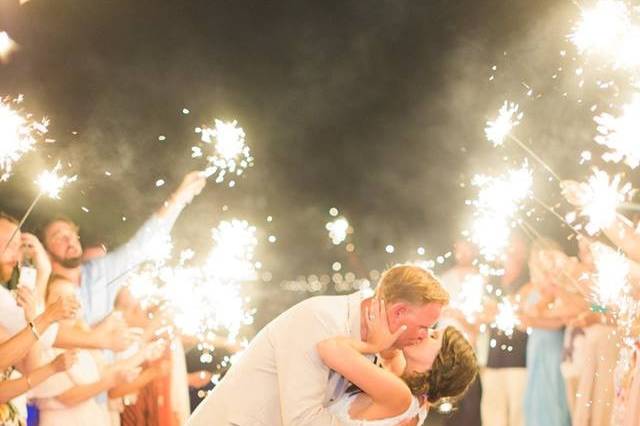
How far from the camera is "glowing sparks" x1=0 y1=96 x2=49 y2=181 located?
5742 mm

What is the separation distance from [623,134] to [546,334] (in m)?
1.67

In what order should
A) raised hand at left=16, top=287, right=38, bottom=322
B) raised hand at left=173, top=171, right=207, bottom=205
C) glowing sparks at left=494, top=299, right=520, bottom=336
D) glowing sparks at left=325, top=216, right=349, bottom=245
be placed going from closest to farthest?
1. raised hand at left=16, top=287, right=38, bottom=322
2. raised hand at left=173, top=171, right=207, bottom=205
3. glowing sparks at left=494, top=299, right=520, bottom=336
4. glowing sparks at left=325, top=216, right=349, bottom=245

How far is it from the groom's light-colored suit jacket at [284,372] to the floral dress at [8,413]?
276 cm

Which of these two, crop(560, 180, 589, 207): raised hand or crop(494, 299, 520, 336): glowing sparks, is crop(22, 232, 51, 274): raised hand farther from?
crop(560, 180, 589, 207): raised hand

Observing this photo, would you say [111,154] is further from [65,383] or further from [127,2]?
[65,383]

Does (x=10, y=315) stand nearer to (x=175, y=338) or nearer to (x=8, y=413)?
(x=8, y=413)

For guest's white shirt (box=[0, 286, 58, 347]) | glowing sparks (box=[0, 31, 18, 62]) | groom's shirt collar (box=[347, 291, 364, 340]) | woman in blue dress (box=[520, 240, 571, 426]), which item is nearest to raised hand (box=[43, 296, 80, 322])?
guest's white shirt (box=[0, 286, 58, 347])

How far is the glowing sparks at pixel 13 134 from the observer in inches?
226

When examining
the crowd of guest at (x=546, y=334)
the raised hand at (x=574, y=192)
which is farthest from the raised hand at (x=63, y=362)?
the raised hand at (x=574, y=192)

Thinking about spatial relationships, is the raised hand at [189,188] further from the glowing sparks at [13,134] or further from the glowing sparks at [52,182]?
the glowing sparks at [13,134]

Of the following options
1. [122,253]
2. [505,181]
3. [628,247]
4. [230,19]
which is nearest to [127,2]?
[230,19]

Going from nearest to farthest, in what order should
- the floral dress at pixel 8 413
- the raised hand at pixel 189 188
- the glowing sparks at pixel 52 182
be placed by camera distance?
the floral dress at pixel 8 413 → the glowing sparks at pixel 52 182 → the raised hand at pixel 189 188

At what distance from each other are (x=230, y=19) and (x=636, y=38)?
10.5 ft

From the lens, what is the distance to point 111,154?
21.2 feet
